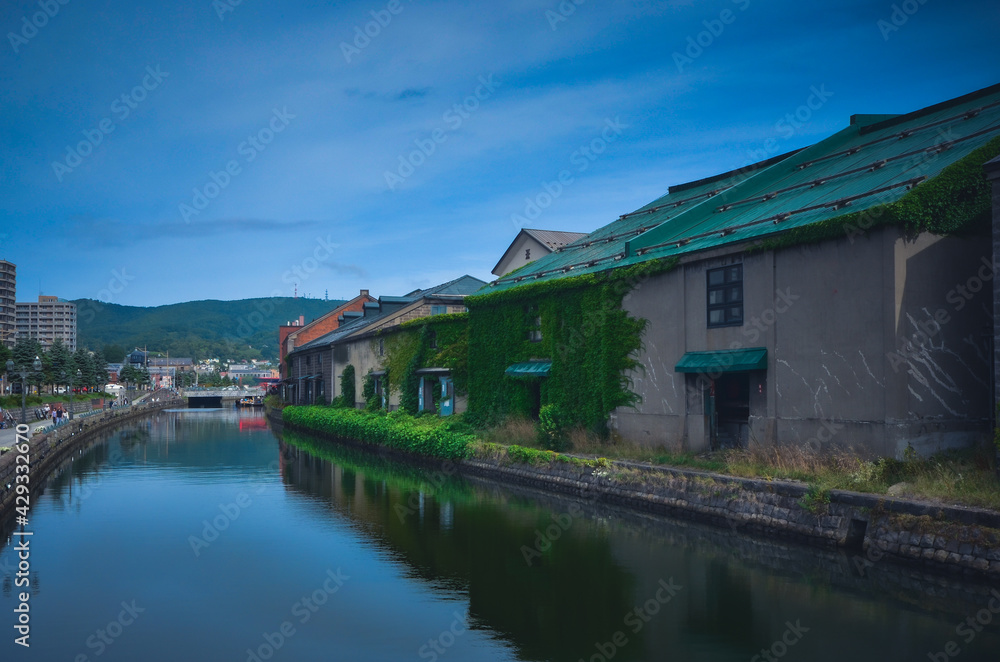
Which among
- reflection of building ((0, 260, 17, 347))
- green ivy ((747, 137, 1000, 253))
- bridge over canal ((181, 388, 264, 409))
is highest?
reflection of building ((0, 260, 17, 347))

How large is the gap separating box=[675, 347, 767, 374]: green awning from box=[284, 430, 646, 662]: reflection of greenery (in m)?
5.44

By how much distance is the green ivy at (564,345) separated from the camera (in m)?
26.3

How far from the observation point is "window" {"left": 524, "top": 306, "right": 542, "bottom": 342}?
1244 inches

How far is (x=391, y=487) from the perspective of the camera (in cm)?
2781

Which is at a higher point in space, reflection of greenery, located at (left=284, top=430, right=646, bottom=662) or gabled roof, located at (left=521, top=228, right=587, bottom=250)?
gabled roof, located at (left=521, top=228, right=587, bottom=250)

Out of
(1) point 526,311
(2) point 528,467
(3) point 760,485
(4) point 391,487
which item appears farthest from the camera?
(1) point 526,311

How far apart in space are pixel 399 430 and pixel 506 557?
69.1 feet

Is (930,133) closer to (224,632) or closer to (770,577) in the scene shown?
(770,577)

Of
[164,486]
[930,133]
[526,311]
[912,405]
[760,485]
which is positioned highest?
[930,133]

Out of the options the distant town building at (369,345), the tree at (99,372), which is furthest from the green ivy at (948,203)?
the tree at (99,372)

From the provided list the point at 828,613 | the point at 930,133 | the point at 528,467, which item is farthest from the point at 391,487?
the point at 930,133

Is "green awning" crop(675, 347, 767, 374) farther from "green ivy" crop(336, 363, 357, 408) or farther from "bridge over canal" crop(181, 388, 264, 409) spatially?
"bridge over canal" crop(181, 388, 264, 409)

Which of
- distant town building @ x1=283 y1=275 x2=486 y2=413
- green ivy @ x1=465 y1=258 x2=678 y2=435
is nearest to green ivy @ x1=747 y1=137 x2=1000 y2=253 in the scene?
green ivy @ x1=465 y1=258 x2=678 y2=435

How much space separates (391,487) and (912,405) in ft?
54.5
